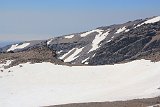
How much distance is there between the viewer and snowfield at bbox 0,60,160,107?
Answer: 3550 centimetres

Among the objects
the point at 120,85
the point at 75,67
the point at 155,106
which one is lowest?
the point at 155,106

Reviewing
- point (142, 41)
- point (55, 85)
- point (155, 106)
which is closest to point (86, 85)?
point (55, 85)

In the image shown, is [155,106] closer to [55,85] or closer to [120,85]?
[120,85]

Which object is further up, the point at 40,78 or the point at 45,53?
the point at 45,53

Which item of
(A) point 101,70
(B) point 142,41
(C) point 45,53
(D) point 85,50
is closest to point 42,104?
(A) point 101,70

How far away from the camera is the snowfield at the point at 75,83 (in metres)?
35.5

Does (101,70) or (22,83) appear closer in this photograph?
(22,83)

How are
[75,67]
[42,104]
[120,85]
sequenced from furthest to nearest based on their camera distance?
[75,67] → [120,85] → [42,104]

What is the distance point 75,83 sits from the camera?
138ft

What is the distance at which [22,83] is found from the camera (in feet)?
139

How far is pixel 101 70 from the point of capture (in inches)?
1801

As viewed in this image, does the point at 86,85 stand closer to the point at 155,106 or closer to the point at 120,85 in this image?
the point at 120,85

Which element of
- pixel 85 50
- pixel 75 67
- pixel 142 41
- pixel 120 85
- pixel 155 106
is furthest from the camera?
pixel 85 50

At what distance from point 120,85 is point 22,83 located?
9.78 metres
